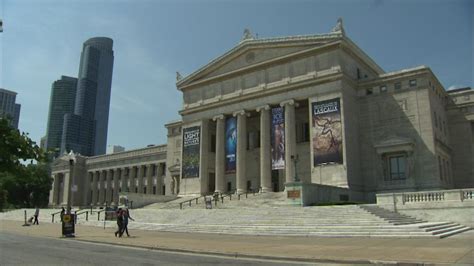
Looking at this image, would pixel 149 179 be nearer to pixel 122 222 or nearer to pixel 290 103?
pixel 290 103

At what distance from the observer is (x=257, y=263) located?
1449 centimetres

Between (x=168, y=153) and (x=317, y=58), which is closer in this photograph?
(x=317, y=58)

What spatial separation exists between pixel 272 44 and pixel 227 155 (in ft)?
51.7

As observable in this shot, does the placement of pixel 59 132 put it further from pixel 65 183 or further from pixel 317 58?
pixel 317 58

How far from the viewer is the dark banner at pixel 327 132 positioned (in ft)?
154

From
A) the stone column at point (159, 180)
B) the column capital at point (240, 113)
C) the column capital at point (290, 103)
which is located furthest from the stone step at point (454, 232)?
the stone column at point (159, 180)

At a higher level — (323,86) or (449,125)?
(323,86)

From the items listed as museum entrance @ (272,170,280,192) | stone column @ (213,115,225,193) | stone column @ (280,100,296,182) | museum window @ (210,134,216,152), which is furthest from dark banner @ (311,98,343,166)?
museum window @ (210,134,216,152)

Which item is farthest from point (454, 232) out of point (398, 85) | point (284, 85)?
point (284, 85)

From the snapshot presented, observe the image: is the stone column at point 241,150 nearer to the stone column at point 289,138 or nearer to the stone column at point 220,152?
the stone column at point 220,152

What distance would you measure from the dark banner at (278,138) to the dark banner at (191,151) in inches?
495

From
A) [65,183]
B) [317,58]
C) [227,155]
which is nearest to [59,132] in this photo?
[65,183]

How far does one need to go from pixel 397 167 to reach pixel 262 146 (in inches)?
633

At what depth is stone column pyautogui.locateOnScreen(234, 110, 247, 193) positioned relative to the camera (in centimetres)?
5469
